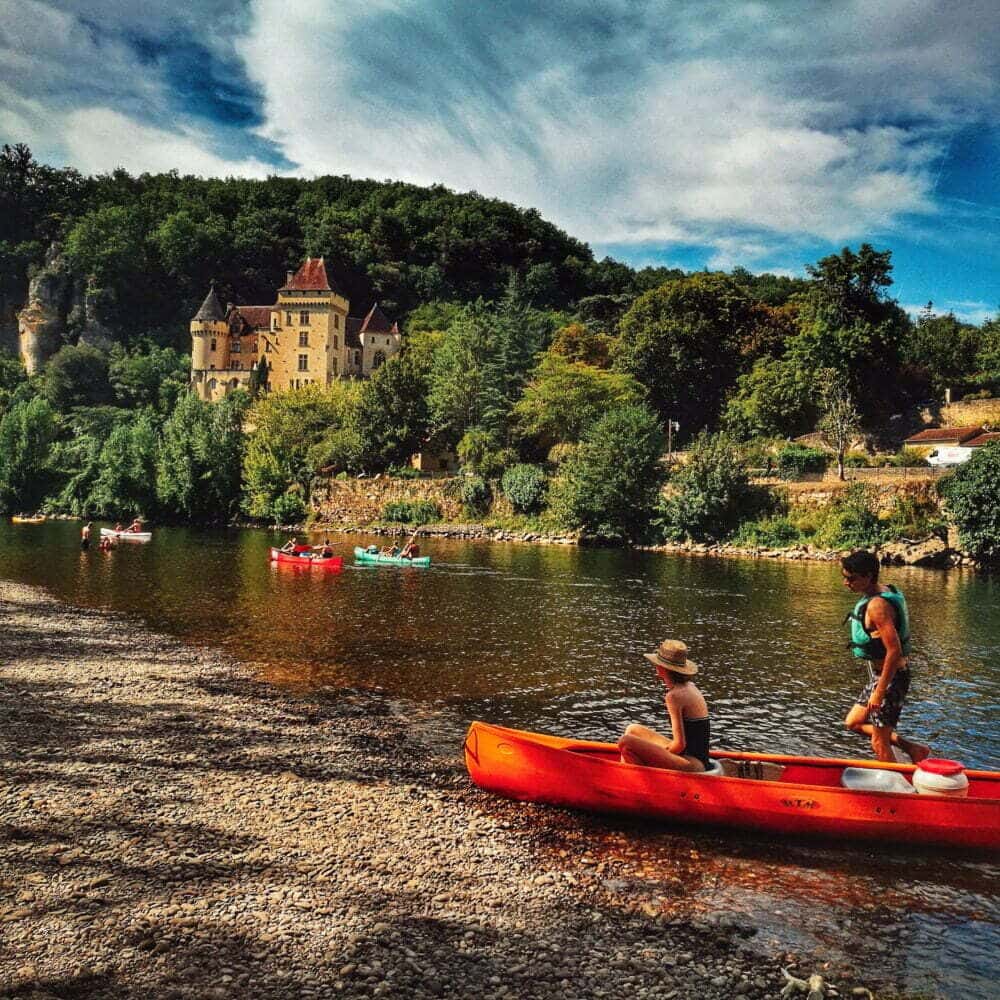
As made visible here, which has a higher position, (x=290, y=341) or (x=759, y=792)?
(x=290, y=341)

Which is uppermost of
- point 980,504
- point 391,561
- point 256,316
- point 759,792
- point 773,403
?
point 256,316

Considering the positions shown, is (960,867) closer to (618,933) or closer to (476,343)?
(618,933)

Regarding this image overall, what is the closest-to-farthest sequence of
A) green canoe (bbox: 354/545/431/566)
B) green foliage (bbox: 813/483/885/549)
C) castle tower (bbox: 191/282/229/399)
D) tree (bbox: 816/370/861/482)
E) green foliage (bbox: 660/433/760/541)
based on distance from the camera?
1. green canoe (bbox: 354/545/431/566)
2. green foliage (bbox: 813/483/885/549)
3. green foliage (bbox: 660/433/760/541)
4. tree (bbox: 816/370/861/482)
5. castle tower (bbox: 191/282/229/399)

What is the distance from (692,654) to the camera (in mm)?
18797

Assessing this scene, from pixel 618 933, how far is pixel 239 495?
69.2 metres

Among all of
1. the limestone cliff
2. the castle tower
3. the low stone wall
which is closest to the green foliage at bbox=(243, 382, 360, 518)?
the low stone wall

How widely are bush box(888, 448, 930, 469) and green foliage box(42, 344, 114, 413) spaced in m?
97.8

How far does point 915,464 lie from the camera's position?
51.2 meters

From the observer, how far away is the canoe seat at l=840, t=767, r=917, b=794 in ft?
27.8

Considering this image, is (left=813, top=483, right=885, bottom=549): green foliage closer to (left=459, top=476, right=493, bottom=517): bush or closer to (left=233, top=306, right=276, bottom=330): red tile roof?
(left=459, top=476, right=493, bottom=517): bush

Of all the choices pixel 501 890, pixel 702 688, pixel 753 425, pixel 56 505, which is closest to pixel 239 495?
pixel 56 505

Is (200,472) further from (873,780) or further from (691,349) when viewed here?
(873,780)

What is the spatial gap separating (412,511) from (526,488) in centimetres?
1155

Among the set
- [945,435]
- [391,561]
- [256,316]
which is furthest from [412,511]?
[256,316]
